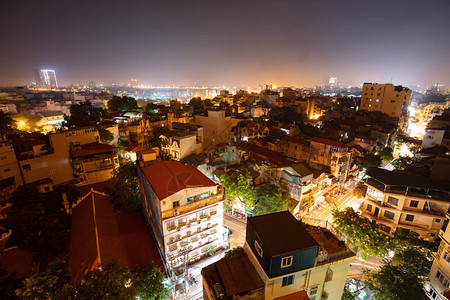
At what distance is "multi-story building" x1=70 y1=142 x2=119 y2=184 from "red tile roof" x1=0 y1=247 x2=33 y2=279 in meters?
10.3

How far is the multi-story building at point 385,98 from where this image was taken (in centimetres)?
5716

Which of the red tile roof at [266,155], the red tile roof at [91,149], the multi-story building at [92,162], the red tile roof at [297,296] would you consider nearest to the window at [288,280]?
the red tile roof at [297,296]

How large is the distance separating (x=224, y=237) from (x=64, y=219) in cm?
1537

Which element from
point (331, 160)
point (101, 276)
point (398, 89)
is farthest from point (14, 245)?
point (398, 89)

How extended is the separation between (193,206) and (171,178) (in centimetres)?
291

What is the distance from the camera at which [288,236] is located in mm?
10961

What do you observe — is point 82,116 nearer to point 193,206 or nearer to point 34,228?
point 34,228

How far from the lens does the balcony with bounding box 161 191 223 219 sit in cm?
1612

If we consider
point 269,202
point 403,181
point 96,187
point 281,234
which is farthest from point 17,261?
point 403,181

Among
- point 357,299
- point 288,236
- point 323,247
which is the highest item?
point 288,236

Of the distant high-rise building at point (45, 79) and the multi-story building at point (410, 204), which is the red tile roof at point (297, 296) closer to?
the multi-story building at point (410, 204)

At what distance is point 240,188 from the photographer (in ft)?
75.2

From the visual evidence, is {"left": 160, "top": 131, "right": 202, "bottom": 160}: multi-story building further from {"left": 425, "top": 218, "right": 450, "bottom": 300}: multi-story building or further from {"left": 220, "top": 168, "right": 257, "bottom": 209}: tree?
{"left": 425, "top": 218, "right": 450, "bottom": 300}: multi-story building

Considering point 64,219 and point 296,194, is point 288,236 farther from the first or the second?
point 64,219
